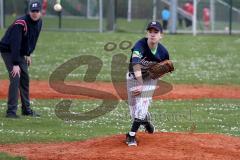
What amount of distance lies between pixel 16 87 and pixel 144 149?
14.2ft

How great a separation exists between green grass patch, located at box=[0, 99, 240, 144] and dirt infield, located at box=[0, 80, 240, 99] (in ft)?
3.35

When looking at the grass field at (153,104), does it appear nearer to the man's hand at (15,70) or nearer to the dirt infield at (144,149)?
the dirt infield at (144,149)

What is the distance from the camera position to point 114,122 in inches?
480

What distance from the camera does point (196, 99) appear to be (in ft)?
51.6

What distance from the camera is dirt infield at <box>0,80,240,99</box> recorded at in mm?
16094

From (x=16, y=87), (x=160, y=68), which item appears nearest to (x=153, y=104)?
(x=16, y=87)

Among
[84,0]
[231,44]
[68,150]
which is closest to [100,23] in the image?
[84,0]

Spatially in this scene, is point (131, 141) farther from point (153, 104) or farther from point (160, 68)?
point (153, 104)

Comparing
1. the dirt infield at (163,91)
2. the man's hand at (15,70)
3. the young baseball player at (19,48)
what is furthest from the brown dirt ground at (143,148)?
the dirt infield at (163,91)

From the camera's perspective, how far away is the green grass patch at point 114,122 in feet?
35.1

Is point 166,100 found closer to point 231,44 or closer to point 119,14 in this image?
point 231,44

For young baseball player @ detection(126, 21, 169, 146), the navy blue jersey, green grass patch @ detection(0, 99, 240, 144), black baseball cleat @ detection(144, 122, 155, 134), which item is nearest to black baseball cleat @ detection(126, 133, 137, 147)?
young baseball player @ detection(126, 21, 169, 146)

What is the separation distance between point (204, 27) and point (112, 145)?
27.2m

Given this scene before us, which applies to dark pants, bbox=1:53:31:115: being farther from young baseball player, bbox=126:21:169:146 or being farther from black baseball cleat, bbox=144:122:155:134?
young baseball player, bbox=126:21:169:146
